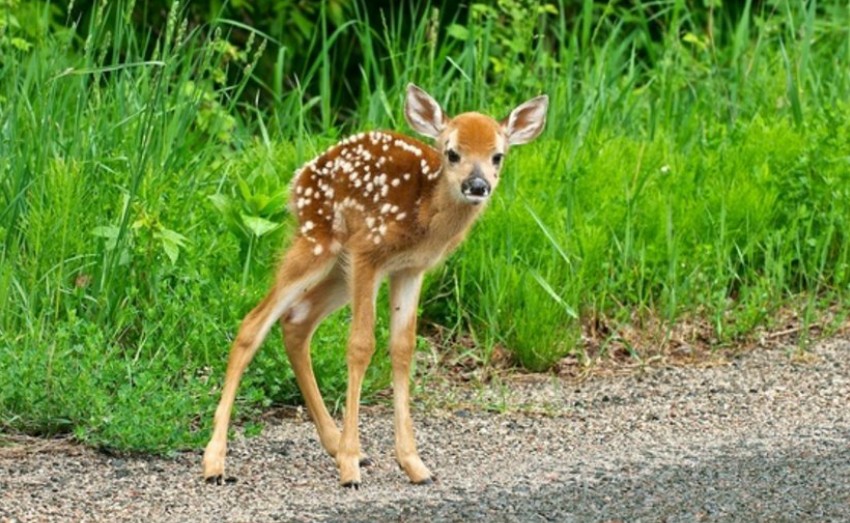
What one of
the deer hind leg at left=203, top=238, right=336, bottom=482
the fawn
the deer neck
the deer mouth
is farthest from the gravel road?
the deer mouth

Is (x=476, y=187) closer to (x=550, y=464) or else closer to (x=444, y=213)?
(x=444, y=213)

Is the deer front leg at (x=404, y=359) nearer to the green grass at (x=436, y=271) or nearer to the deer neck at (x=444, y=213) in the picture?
the deer neck at (x=444, y=213)

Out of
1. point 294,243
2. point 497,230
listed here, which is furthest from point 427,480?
point 497,230

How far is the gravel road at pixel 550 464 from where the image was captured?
657cm

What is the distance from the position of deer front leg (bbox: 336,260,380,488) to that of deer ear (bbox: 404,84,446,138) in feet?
2.14

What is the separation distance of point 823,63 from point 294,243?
5.13 meters

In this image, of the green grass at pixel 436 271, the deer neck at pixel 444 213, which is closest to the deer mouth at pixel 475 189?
the deer neck at pixel 444 213

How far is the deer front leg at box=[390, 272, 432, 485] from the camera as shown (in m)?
7.09

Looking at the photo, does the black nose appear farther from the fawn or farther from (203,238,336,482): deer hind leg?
(203,238,336,482): deer hind leg

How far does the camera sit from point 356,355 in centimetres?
726

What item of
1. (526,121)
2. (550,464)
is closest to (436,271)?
(526,121)

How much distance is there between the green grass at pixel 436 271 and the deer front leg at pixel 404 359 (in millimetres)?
725

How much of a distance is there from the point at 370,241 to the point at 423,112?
616 millimetres

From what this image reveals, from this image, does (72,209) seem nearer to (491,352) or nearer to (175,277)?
(175,277)
